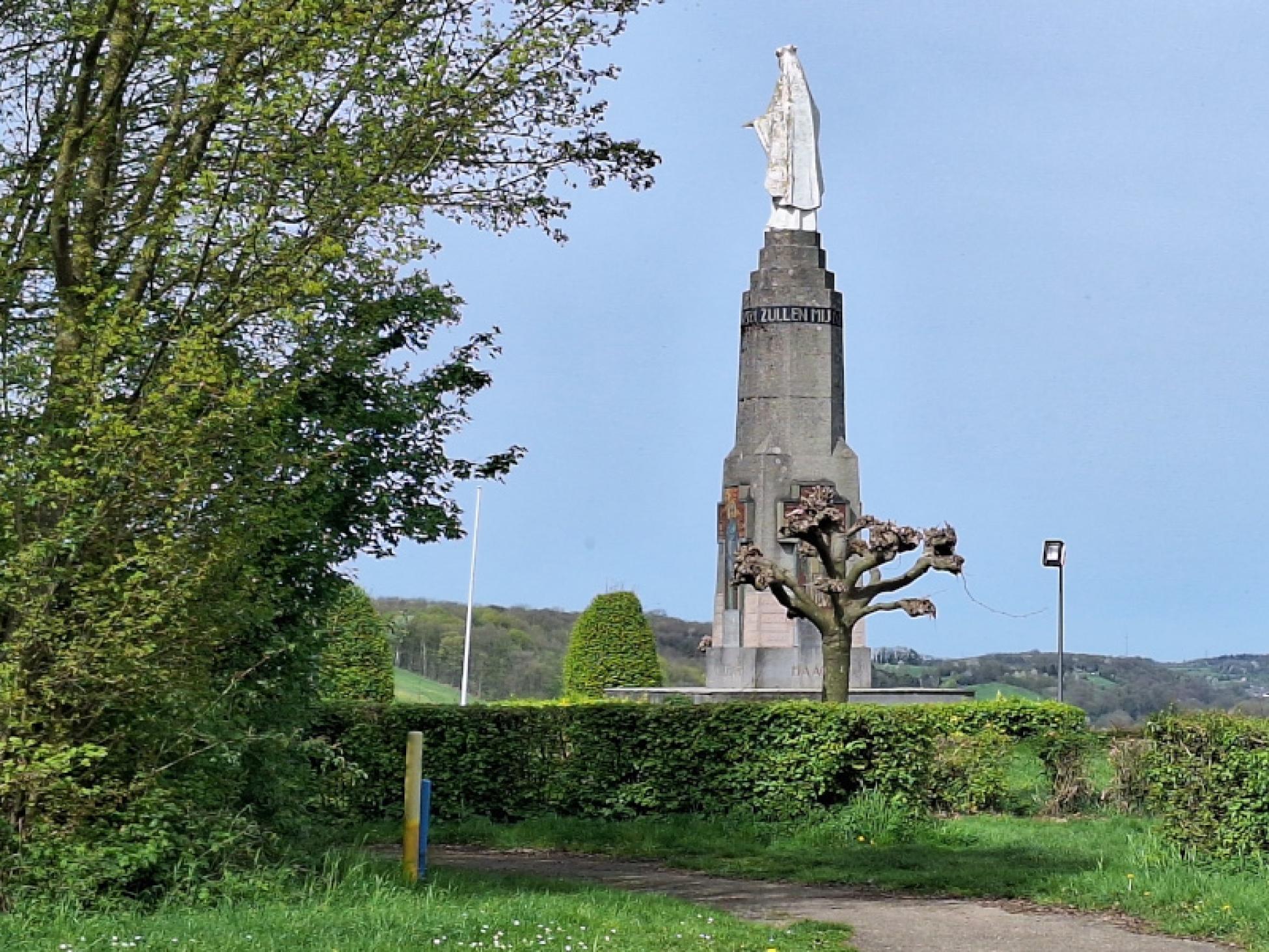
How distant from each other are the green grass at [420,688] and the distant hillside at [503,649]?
66 centimetres

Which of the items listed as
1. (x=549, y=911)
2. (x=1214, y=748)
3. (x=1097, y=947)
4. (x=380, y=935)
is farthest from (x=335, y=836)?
(x=1214, y=748)

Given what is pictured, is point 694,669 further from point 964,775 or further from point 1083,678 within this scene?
point 964,775

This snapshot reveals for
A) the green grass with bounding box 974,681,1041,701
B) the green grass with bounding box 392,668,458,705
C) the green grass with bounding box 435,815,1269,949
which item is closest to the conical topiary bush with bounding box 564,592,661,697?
the green grass with bounding box 974,681,1041,701

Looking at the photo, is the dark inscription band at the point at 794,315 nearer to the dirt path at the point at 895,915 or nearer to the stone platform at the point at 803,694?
the stone platform at the point at 803,694

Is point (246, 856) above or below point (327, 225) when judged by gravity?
below

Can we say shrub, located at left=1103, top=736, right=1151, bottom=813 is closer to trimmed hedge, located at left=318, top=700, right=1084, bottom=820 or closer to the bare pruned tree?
trimmed hedge, located at left=318, top=700, right=1084, bottom=820

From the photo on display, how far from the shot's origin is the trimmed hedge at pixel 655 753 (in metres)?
15.6

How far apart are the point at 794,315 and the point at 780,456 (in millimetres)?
2330

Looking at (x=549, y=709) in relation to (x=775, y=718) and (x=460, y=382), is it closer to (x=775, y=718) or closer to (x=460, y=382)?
(x=775, y=718)

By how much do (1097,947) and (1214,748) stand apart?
8.63ft

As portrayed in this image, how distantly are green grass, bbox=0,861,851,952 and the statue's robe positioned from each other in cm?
1952

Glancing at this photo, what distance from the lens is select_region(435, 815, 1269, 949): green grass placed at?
1052cm

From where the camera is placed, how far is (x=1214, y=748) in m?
11.6

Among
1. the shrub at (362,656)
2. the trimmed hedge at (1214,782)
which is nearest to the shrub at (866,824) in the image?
the trimmed hedge at (1214,782)
